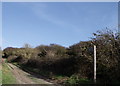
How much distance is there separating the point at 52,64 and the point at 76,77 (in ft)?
21.4

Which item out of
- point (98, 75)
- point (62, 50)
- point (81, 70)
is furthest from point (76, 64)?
point (62, 50)

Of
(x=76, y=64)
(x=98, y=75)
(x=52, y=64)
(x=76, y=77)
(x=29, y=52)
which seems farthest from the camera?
(x=29, y=52)

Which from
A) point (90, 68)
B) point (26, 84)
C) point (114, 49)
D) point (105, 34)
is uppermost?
point (105, 34)

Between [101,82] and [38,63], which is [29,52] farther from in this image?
[101,82]

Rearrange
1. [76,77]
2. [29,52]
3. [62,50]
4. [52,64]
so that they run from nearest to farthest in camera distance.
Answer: [76,77] → [52,64] → [62,50] → [29,52]

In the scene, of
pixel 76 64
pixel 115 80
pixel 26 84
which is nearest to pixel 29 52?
pixel 76 64

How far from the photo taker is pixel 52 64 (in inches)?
925

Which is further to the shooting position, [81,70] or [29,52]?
[29,52]

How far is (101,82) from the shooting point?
47.4ft

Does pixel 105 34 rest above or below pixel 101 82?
above

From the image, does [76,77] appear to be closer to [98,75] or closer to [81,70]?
[81,70]

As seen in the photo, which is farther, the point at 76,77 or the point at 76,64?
the point at 76,64

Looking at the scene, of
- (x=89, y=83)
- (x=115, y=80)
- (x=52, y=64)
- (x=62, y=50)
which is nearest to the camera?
(x=115, y=80)

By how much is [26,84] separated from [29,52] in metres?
23.9
